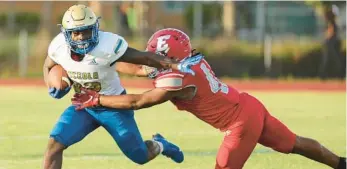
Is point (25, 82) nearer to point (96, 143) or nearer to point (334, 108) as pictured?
point (334, 108)

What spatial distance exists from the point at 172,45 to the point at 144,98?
435 mm

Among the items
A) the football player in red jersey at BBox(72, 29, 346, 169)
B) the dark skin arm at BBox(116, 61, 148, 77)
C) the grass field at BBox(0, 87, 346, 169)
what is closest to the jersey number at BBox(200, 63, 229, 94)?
the football player in red jersey at BBox(72, 29, 346, 169)

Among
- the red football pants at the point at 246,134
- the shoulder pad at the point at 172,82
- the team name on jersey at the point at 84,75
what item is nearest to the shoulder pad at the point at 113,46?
A: the team name on jersey at the point at 84,75

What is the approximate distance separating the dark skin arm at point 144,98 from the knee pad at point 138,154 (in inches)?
21.7

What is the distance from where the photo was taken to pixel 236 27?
26.3 meters

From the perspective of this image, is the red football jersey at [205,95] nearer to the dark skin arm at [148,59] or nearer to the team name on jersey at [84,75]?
the dark skin arm at [148,59]

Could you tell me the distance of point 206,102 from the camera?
669cm

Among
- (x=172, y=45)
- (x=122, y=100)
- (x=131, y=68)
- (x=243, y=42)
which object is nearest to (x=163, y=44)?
(x=172, y=45)

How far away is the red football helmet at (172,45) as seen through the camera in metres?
6.61

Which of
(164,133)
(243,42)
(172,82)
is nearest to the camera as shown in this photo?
Result: (172,82)

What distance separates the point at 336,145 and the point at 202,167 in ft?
7.31

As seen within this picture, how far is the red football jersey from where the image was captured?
6.52 metres

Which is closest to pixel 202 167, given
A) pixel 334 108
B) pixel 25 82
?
pixel 334 108

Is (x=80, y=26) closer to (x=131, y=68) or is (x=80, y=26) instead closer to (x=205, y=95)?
(x=131, y=68)
